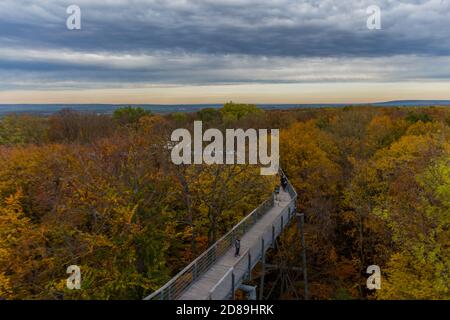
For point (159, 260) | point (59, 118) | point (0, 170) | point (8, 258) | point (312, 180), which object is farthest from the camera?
point (59, 118)

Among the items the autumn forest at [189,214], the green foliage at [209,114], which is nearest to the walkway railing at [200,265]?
the autumn forest at [189,214]

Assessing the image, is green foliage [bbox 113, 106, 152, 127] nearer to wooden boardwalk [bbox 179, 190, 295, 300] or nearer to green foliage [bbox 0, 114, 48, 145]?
green foliage [bbox 0, 114, 48, 145]

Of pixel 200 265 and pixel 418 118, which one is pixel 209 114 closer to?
pixel 418 118

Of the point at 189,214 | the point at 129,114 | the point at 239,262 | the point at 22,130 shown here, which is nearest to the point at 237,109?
the point at 129,114

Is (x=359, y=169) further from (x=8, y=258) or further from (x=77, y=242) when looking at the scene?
(x=8, y=258)

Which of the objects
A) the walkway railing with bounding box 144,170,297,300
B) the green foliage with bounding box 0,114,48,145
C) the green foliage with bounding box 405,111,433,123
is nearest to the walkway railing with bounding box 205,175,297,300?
the walkway railing with bounding box 144,170,297,300

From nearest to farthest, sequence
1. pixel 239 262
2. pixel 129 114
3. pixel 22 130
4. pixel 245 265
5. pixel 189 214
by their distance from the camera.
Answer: pixel 239 262, pixel 245 265, pixel 189 214, pixel 22 130, pixel 129 114

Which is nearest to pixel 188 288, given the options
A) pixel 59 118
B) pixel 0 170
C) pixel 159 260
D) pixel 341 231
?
pixel 159 260
